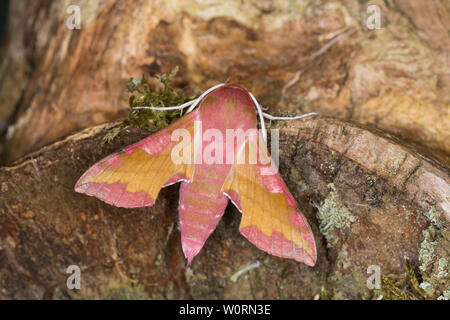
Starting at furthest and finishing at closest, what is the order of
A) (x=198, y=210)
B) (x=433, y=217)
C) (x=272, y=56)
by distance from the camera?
(x=272, y=56) < (x=198, y=210) < (x=433, y=217)

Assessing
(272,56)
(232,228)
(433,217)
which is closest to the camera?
(433,217)

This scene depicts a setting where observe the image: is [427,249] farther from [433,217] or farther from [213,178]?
[213,178]

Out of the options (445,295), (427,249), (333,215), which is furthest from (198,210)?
(445,295)

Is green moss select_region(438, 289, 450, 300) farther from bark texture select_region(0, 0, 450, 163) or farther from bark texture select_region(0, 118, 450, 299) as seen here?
bark texture select_region(0, 0, 450, 163)

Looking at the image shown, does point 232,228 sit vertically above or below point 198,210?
below

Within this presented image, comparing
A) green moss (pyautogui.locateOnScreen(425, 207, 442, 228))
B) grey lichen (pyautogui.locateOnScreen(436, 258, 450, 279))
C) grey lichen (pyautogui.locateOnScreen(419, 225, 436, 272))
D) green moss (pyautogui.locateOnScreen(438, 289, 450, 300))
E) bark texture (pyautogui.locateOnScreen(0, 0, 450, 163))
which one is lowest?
green moss (pyautogui.locateOnScreen(438, 289, 450, 300))

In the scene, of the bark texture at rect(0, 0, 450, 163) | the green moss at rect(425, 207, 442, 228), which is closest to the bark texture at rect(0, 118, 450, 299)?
the green moss at rect(425, 207, 442, 228)
